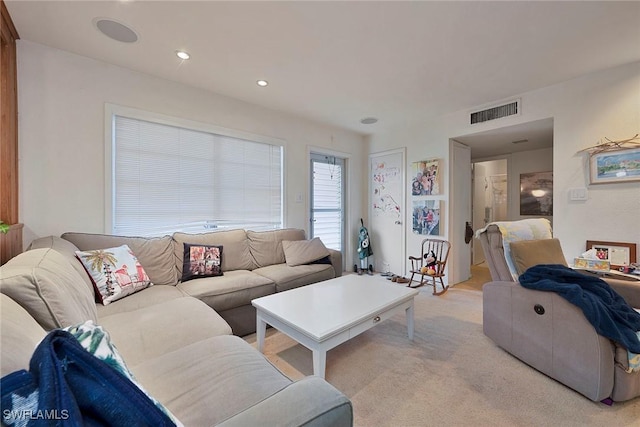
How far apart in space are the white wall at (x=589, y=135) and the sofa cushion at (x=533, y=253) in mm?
796

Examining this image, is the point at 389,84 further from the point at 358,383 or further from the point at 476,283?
the point at 476,283

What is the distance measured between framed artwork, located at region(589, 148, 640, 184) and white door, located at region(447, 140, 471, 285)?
55.9 inches

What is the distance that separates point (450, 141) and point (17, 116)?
461 centimetres

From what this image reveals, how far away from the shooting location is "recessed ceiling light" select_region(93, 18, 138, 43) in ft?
6.20

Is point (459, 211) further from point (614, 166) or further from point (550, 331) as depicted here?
point (550, 331)

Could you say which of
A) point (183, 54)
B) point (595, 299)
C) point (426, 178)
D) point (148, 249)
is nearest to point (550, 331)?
point (595, 299)

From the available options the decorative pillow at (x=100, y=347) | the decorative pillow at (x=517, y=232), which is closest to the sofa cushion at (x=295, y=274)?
the decorative pillow at (x=517, y=232)

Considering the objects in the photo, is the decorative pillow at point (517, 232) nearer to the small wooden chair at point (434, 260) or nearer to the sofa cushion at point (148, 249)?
the small wooden chair at point (434, 260)

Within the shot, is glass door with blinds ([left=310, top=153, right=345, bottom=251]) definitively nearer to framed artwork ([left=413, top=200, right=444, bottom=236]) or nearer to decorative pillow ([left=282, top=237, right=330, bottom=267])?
decorative pillow ([left=282, top=237, right=330, bottom=267])

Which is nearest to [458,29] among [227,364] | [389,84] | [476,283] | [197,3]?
[389,84]

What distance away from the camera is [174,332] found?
56.6 inches

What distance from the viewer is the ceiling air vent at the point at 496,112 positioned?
3090 millimetres

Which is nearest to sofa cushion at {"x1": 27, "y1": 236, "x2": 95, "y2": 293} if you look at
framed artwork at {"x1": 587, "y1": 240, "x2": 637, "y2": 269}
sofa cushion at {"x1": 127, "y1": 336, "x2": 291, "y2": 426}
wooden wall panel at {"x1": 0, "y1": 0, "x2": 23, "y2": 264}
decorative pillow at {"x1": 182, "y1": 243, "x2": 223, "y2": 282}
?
wooden wall panel at {"x1": 0, "y1": 0, "x2": 23, "y2": 264}

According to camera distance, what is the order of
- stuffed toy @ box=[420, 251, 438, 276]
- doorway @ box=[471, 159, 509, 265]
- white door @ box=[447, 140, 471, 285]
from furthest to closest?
doorway @ box=[471, 159, 509, 265] → white door @ box=[447, 140, 471, 285] → stuffed toy @ box=[420, 251, 438, 276]
